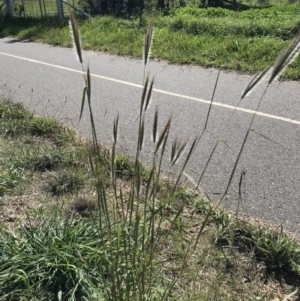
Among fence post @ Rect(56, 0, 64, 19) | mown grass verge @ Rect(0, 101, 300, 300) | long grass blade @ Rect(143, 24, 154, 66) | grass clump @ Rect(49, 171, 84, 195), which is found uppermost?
long grass blade @ Rect(143, 24, 154, 66)

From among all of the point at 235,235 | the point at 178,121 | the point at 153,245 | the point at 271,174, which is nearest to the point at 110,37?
the point at 178,121

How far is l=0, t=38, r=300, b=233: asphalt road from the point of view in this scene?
3594mm

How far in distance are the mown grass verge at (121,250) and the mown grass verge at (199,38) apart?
180 inches

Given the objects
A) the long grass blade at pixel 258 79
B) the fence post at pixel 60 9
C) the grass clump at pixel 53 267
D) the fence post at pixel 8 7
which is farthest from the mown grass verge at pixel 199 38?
the long grass blade at pixel 258 79

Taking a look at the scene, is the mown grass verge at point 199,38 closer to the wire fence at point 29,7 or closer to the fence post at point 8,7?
the wire fence at point 29,7

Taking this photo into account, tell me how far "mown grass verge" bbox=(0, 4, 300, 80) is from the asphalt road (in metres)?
0.43

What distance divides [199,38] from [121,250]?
7613 millimetres

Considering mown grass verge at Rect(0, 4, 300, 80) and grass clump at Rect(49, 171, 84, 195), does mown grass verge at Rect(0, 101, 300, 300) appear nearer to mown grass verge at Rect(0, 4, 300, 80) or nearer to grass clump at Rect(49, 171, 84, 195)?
grass clump at Rect(49, 171, 84, 195)

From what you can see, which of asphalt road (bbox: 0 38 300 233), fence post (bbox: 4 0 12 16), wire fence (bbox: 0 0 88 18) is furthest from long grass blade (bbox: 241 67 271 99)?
fence post (bbox: 4 0 12 16)

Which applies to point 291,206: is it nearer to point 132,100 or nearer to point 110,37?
point 132,100

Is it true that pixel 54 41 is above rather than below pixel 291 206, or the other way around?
below

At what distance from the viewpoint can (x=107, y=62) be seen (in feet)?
28.2

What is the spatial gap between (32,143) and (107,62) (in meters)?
4.57

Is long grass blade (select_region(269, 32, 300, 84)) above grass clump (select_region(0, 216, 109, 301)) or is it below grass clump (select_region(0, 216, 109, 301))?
above
